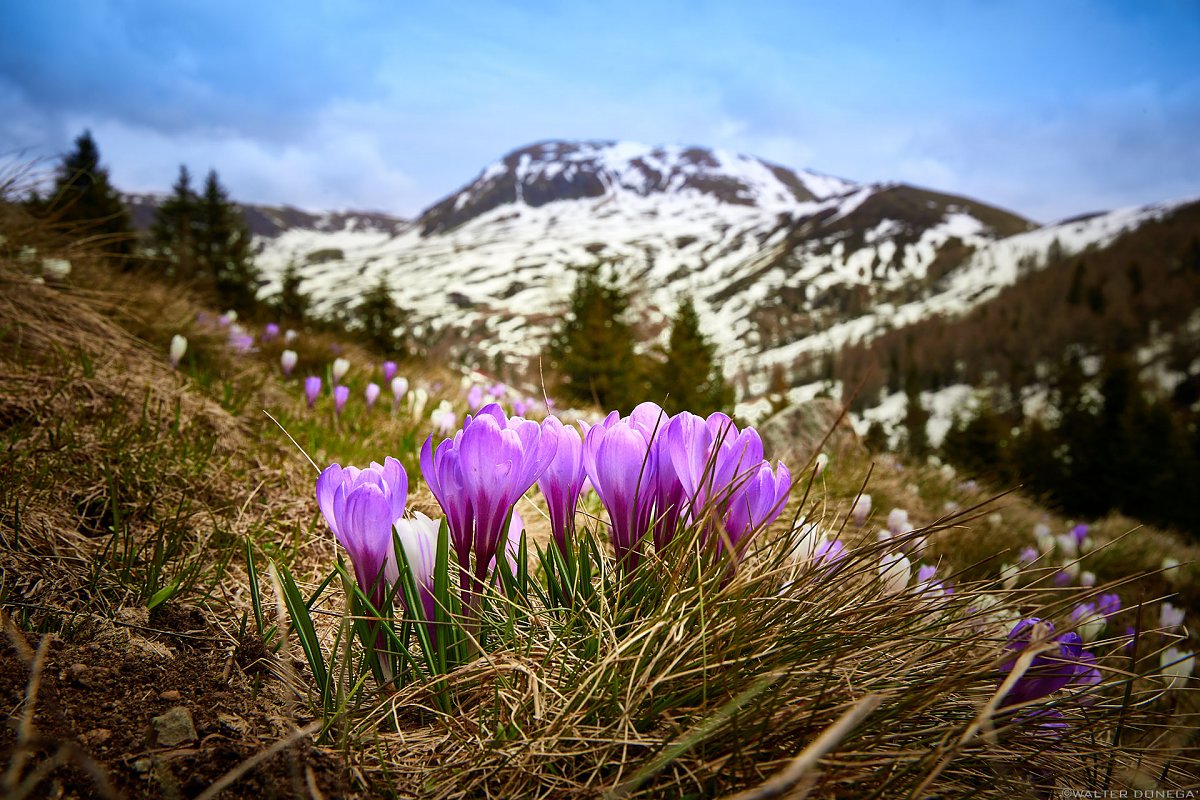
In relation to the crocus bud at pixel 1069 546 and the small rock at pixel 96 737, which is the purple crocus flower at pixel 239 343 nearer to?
the small rock at pixel 96 737

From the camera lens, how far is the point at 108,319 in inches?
155

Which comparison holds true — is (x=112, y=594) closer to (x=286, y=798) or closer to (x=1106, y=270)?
(x=286, y=798)

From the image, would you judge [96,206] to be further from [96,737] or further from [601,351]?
[96,737]

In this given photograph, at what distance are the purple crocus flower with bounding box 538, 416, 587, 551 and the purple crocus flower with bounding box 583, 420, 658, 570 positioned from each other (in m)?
0.03

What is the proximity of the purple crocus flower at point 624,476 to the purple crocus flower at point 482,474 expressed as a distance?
12 centimetres

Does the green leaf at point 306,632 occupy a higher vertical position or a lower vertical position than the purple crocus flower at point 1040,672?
higher

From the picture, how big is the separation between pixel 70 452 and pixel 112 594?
0.91 metres

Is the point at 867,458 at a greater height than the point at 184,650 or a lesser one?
lesser

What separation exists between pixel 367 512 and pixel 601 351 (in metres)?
21.2

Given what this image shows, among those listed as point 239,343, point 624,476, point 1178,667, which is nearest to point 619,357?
point 239,343

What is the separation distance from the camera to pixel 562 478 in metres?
1.45

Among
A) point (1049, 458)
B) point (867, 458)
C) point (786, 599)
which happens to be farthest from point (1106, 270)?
point (786, 599)

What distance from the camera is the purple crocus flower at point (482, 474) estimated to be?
1.29 m

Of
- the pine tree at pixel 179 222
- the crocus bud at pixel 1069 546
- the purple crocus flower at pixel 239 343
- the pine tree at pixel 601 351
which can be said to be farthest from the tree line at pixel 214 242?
the crocus bud at pixel 1069 546
